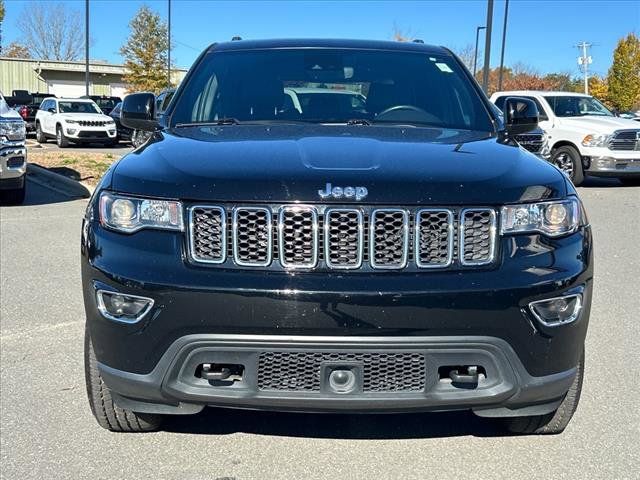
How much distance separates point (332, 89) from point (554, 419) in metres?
2.12

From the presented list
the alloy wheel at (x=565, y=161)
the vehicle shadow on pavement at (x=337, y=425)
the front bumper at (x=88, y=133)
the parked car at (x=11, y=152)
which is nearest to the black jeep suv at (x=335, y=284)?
the vehicle shadow on pavement at (x=337, y=425)

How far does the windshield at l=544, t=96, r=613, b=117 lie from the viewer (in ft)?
47.5

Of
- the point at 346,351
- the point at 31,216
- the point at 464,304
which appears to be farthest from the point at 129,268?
the point at 31,216

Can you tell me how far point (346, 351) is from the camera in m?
2.49

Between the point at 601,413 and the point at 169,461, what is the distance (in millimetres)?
2075

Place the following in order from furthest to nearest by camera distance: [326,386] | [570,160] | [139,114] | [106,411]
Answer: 1. [570,160]
2. [139,114]
3. [106,411]
4. [326,386]

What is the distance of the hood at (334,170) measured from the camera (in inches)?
101

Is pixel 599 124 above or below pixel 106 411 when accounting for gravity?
above

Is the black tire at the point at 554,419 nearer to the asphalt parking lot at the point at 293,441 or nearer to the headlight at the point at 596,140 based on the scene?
the asphalt parking lot at the point at 293,441

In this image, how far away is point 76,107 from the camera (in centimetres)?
2470

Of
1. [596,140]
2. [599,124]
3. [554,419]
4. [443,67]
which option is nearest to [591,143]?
[596,140]

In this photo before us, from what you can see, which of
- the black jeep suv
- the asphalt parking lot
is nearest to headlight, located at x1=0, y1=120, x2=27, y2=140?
the asphalt parking lot

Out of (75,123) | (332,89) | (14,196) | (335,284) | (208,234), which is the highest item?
(332,89)

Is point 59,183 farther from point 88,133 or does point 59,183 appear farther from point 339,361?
point 88,133
